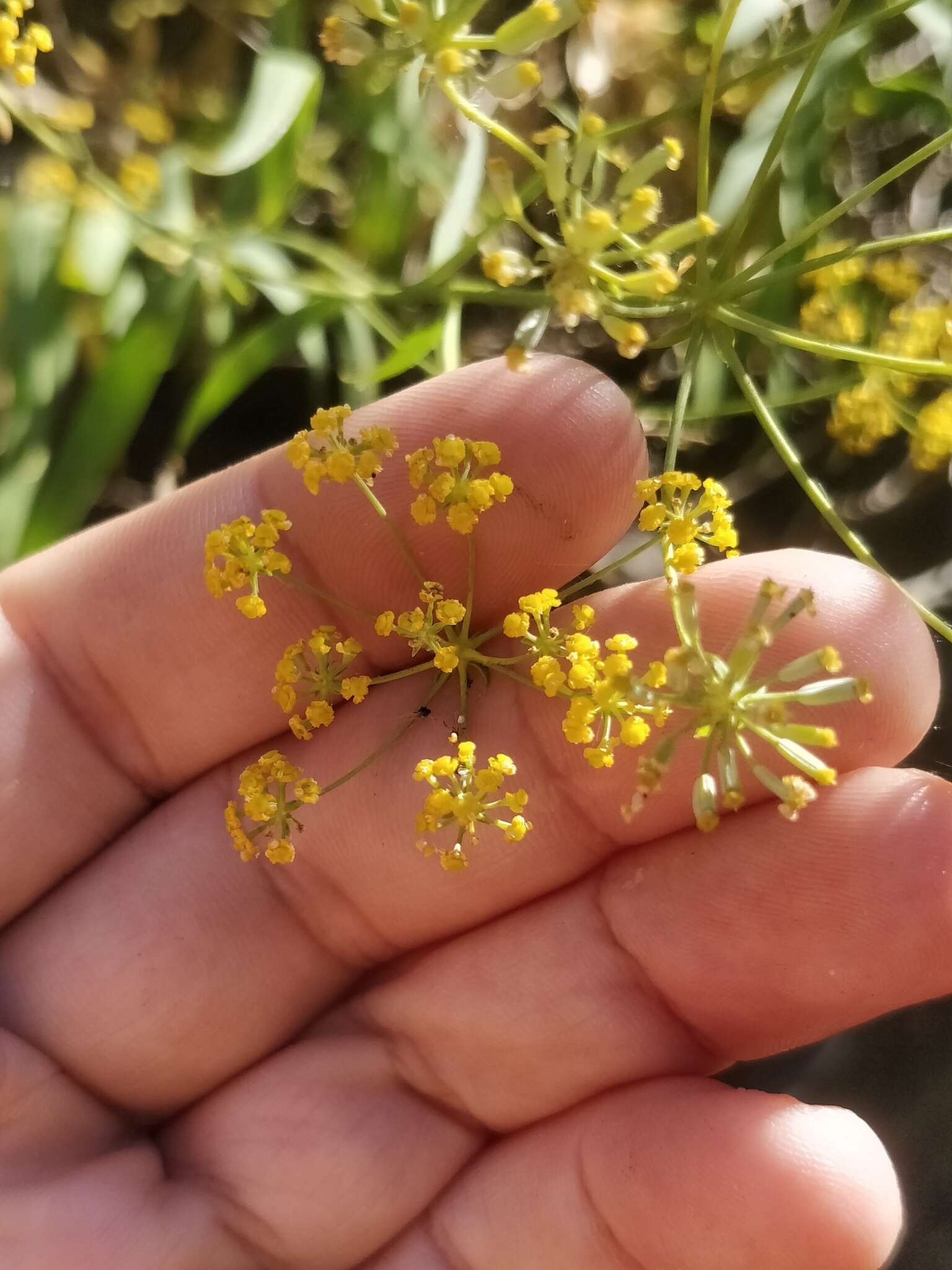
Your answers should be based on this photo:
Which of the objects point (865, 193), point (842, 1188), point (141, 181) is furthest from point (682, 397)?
point (141, 181)

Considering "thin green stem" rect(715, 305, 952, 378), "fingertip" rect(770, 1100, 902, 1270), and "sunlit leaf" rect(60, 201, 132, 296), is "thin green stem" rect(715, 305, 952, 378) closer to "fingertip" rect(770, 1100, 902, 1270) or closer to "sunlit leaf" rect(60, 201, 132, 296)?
"fingertip" rect(770, 1100, 902, 1270)

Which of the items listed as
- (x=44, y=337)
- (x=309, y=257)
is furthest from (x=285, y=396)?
(x=44, y=337)

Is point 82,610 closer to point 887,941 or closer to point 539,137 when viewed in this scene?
point 539,137

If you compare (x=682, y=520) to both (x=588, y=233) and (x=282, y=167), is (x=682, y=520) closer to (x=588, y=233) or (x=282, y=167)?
(x=588, y=233)

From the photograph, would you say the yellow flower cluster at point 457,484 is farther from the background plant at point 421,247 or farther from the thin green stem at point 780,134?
the thin green stem at point 780,134

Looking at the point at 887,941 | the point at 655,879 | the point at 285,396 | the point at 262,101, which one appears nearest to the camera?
the point at 887,941

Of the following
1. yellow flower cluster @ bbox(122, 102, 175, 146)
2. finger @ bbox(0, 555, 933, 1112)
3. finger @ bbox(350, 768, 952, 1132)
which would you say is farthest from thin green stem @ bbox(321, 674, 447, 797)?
yellow flower cluster @ bbox(122, 102, 175, 146)
